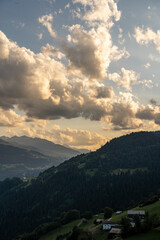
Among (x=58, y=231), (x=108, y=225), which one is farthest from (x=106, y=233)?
(x=58, y=231)

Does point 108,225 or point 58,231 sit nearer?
point 108,225

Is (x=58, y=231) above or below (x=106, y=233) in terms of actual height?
below

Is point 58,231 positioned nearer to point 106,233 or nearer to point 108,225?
point 108,225

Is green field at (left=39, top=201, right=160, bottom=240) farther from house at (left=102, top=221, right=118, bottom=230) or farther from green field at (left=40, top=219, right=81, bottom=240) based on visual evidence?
house at (left=102, top=221, right=118, bottom=230)

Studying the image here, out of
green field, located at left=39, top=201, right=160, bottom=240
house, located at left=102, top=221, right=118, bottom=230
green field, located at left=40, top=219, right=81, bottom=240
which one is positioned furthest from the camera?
green field, located at left=40, top=219, right=81, bottom=240

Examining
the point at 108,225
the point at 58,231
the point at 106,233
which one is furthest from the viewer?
the point at 58,231

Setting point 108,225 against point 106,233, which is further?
point 108,225

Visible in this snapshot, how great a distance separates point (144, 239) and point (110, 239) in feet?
88.2

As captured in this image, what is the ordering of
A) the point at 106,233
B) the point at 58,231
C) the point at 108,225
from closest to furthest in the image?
the point at 106,233 < the point at 108,225 < the point at 58,231

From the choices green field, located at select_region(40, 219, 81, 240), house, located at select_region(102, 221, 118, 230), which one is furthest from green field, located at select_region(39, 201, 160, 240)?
house, located at select_region(102, 221, 118, 230)

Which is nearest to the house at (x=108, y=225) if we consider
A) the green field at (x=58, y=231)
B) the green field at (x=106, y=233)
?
the green field at (x=106, y=233)

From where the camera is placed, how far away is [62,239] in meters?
133

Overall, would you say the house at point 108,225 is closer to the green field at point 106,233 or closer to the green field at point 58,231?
the green field at point 106,233

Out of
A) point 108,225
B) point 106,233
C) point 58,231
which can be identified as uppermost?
point 108,225
